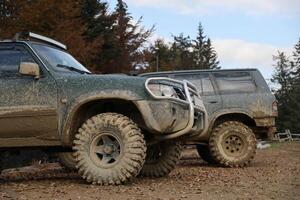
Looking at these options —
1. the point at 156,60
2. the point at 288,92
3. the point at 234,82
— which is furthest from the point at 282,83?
the point at 234,82

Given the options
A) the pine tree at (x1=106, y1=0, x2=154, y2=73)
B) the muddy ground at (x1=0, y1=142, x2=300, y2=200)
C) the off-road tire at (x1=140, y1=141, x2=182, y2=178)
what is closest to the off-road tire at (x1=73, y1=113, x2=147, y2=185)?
the muddy ground at (x1=0, y1=142, x2=300, y2=200)

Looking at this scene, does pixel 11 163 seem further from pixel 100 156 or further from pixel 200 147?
pixel 100 156

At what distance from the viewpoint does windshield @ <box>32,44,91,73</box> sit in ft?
26.7

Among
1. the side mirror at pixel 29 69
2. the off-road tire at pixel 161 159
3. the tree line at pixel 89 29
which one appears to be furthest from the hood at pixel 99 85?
the tree line at pixel 89 29

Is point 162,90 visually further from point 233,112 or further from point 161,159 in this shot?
point 233,112

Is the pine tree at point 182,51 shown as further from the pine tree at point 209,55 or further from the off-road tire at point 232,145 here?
the off-road tire at point 232,145

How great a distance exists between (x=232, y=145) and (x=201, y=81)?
1702 mm

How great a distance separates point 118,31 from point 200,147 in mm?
14729

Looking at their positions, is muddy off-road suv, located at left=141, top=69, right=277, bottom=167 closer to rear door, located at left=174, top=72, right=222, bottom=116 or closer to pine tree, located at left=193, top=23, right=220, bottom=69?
rear door, located at left=174, top=72, right=222, bottom=116

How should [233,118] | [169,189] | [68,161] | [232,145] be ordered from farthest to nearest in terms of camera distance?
[233,118] < [232,145] < [68,161] < [169,189]

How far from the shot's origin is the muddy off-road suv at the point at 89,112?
753 cm

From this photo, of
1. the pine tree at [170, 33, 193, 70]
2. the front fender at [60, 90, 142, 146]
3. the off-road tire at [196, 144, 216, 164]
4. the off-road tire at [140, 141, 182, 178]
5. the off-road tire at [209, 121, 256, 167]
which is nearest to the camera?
the front fender at [60, 90, 142, 146]

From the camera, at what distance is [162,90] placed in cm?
786

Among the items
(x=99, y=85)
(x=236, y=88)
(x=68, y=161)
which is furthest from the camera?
(x=236, y=88)
